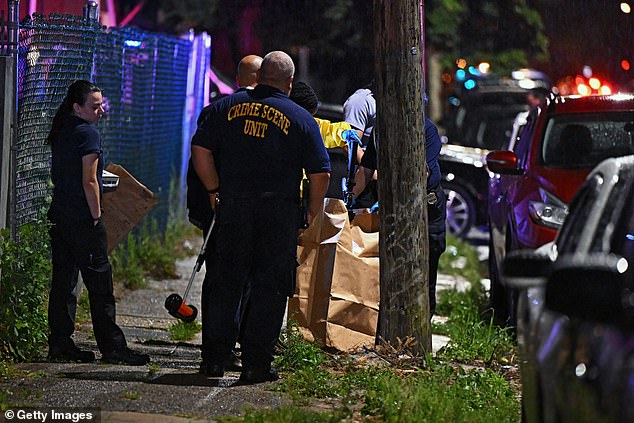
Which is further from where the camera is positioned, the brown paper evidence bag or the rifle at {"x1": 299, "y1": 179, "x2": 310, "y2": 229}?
the brown paper evidence bag

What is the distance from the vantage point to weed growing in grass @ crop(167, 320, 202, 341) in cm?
959

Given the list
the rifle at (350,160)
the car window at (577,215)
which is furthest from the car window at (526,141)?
the car window at (577,215)

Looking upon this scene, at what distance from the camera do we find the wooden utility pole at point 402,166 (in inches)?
323

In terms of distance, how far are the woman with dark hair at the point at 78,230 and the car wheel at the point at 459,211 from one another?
10.2 meters

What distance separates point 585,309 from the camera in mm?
4434

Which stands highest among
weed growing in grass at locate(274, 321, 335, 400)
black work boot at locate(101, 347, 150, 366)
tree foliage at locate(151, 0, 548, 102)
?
tree foliage at locate(151, 0, 548, 102)

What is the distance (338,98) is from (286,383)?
2378 centimetres

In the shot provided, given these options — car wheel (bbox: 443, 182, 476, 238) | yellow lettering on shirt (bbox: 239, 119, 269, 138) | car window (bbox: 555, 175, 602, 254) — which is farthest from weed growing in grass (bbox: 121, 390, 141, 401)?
car wheel (bbox: 443, 182, 476, 238)

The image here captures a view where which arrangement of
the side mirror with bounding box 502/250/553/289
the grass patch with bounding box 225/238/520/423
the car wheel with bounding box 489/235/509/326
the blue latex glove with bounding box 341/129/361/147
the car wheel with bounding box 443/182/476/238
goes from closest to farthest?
1. the side mirror with bounding box 502/250/553/289
2. the grass patch with bounding box 225/238/520/423
3. the blue latex glove with bounding box 341/129/361/147
4. the car wheel with bounding box 489/235/509/326
5. the car wheel with bounding box 443/182/476/238

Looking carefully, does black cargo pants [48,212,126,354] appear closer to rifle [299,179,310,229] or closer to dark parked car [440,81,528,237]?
rifle [299,179,310,229]

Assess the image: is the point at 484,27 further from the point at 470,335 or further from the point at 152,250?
the point at 470,335

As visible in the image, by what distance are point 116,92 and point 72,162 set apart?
410 cm

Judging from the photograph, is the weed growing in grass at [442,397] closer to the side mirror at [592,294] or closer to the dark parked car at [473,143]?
the side mirror at [592,294]

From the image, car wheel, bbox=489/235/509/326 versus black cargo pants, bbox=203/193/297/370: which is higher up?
black cargo pants, bbox=203/193/297/370
